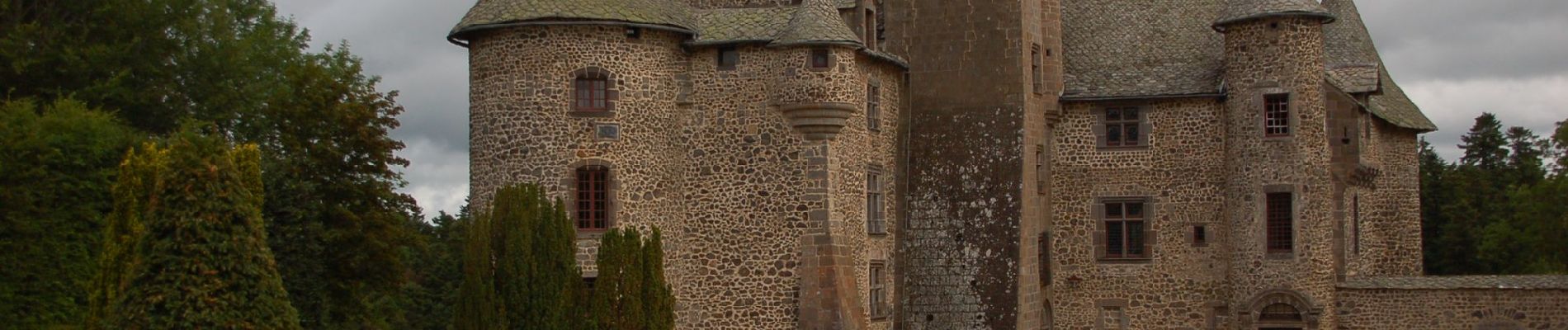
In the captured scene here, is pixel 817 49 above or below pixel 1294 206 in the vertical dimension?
above

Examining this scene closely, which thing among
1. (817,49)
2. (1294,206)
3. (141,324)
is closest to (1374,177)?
(1294,206)

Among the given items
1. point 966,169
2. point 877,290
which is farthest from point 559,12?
point 966,169

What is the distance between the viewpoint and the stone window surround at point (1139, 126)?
40.8m

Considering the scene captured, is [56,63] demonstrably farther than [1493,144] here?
No

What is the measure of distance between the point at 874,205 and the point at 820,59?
13.2ft

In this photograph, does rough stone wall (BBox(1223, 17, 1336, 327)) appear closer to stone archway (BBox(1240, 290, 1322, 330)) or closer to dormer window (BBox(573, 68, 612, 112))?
stone archway (BBox(1240, 290, 1322, 330))

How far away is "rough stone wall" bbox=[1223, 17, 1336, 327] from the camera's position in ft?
127

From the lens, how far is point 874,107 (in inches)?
1478

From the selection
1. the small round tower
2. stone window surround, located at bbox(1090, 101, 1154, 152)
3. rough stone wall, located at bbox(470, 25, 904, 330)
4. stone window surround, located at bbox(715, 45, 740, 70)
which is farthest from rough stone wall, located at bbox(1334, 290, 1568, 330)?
stone window surround, located at bbox(715, 45, 740, 70)

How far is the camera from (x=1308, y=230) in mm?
38688

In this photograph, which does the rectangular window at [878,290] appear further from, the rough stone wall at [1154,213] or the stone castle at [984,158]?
the rough stone wall at [1154,213]

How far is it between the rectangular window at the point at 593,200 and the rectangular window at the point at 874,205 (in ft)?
18.4

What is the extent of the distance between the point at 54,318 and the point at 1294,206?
76.1 ft

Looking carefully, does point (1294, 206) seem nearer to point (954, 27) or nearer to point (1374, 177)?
point (1374, 177)
